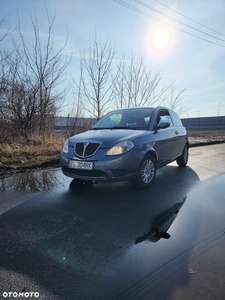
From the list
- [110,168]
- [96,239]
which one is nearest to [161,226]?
[96,239]

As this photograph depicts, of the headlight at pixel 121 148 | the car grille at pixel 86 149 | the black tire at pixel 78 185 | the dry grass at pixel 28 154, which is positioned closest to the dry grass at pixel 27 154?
the dry grass at pixel 28 154

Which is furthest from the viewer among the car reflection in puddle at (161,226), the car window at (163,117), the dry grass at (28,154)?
the dry grass at (28,154)

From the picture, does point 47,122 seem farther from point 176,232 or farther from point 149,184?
point 176,232

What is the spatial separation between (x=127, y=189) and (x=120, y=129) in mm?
1330

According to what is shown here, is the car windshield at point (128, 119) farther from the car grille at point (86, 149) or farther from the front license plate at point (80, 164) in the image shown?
the front license plate at point (80, 164)

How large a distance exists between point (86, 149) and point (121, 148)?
0.66m

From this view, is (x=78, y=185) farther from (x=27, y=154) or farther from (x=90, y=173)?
(x=27, y=154)

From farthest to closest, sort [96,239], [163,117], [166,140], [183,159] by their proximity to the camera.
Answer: [183,159], [163,117], [166,140], [96,239]

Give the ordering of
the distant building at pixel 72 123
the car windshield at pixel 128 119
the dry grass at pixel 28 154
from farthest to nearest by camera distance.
Result: the distant building at pixel 72 123 < the dry grass at pixel 28 154 < the car windshield at pixel 128 119

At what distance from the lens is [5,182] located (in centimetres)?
470

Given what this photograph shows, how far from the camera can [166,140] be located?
5.20 meters

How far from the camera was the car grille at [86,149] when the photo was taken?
390cm

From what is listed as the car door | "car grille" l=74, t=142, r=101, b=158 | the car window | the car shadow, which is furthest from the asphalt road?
the car window

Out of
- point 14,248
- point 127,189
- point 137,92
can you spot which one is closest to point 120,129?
point 127,189
